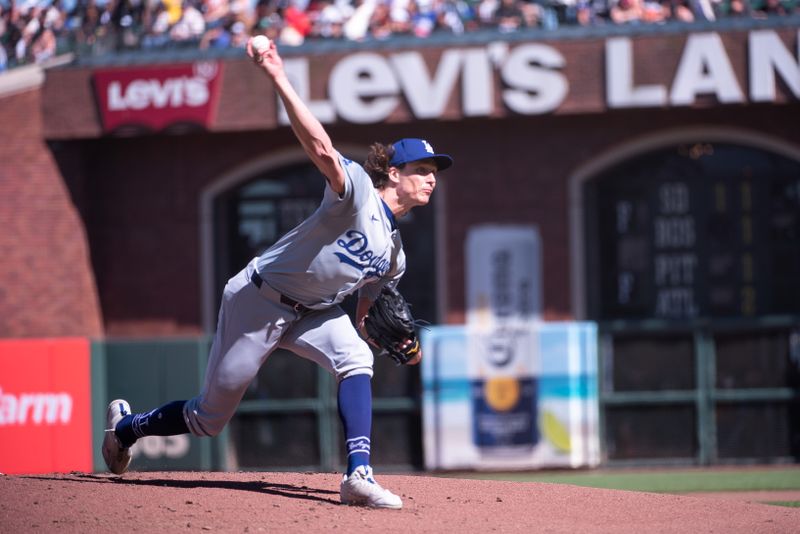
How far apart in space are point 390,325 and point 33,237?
408 inches

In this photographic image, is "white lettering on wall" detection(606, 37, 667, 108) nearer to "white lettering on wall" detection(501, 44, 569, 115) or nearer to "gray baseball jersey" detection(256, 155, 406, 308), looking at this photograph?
"white lettering on wall" detection(501, 44, 569, 115)

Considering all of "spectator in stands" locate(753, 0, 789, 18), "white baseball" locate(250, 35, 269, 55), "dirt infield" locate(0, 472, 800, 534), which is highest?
"spectator in stands" locate(753, 0, 789, 18)

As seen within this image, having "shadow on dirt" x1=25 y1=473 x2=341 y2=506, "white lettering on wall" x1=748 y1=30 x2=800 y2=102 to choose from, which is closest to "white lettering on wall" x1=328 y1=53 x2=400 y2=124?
"white lettering on wall" x1=748 y1=30 x2=800 y2=102

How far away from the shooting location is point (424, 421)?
15156mm

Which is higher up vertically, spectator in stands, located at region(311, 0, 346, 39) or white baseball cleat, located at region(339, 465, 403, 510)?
spectator in stands, located at region(311, 0, 346, 39)

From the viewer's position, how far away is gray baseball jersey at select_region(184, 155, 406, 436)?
19.7 ft

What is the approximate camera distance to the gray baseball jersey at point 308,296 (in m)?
6.01

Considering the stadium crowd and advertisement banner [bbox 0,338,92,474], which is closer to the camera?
advertisement banner [bbox 0,338,92,474]

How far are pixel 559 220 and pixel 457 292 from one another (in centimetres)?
152

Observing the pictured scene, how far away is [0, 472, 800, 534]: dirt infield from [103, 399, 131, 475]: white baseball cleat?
99 millimetres

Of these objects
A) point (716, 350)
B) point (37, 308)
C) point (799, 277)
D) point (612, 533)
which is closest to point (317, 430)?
point (37, 308)

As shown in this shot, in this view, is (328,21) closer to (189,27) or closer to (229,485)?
(189,27)

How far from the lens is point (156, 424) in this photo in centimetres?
669

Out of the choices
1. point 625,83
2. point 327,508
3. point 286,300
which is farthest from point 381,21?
point 327,508
